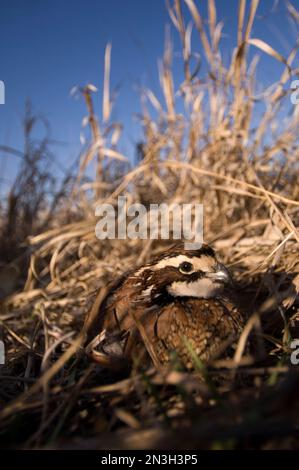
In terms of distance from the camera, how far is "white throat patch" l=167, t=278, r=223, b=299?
281 cm

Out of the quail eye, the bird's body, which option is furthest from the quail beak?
the quail eye

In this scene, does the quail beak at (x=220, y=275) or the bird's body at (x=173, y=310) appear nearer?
the bird's body at (x=173, y=310)

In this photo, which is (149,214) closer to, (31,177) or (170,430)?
(31,177)

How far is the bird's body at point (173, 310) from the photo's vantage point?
93.0 inches

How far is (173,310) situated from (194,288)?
35cm

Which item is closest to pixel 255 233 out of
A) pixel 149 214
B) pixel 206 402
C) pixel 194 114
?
pixel 149 214

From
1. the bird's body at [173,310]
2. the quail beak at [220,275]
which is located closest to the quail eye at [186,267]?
the bird's body at [173,310]

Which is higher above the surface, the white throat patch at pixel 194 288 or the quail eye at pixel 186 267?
the quail eye at pixel 186 267

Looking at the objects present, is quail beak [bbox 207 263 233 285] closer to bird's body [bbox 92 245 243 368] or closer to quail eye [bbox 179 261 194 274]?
bird's body [bbox 92 245 243 368]

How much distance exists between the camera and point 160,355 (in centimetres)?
234

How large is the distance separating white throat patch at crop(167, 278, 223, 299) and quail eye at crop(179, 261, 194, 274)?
0.25 feet

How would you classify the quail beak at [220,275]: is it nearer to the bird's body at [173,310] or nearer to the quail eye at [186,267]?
the bird's body at [173,310]

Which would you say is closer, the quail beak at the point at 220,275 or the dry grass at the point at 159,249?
the dry grass at the point at 159,249
